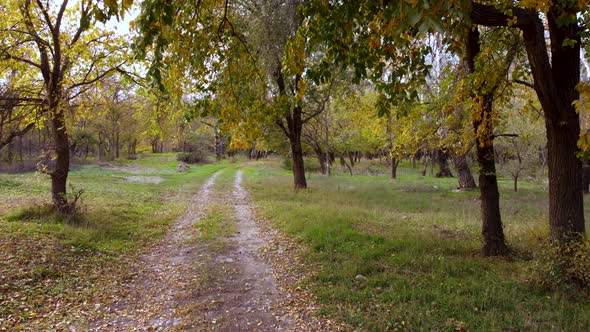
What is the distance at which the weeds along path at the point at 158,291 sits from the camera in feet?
15.9

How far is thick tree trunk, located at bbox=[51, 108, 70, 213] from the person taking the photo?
32.1ft

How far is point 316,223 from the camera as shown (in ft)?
32.3

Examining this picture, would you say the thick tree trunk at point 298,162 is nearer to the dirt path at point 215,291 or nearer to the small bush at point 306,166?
the dirt path at point 215,291

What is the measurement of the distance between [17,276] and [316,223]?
6.36 metres

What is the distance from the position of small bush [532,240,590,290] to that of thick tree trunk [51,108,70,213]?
10.5 metres

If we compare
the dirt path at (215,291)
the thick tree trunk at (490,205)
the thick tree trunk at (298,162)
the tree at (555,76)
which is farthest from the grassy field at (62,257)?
the thick tree trunk at (298,162)

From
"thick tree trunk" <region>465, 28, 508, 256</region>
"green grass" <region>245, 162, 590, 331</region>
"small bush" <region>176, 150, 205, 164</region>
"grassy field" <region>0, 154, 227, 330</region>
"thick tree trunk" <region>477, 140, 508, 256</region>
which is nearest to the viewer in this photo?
"green grass" <region>245, 162, 590, 331</region>

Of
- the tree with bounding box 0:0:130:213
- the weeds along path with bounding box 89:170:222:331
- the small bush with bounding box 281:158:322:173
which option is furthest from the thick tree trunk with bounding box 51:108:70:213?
the small bush with bounding box 281:158:322:173

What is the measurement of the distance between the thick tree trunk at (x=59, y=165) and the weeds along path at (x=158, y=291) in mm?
3068

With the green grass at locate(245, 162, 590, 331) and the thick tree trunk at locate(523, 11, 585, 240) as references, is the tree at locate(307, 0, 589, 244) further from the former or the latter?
the green grass at locate(245, 162, 590, 331)

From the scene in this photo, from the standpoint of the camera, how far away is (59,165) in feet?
32.9

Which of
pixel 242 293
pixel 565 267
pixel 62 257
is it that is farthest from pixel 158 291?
pixel 565 267

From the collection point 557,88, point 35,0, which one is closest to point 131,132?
point 35,0

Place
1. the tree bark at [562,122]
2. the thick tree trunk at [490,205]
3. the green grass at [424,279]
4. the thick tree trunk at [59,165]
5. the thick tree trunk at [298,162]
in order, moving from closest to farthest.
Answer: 1. the green grass at [424,279]
2. the tree bark at [562,122]
3. the thick tree trunk at [490,205]
4. the thick tree trunk at [59,165]
5. the thick tree trunk at [298,162]
